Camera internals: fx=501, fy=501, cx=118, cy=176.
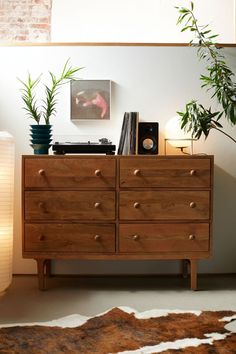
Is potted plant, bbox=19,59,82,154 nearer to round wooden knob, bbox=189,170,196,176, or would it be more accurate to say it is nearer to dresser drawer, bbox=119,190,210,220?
dresser drawer, bbox=119,190,210,220

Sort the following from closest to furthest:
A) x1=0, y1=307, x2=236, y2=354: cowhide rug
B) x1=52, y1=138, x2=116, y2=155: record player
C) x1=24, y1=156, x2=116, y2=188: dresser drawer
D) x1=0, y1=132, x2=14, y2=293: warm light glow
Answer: x1=0, y1=307, x2=236, y2=354: cowhide rug → x1=0, y1=132, x2=14, y2=293: warm light glow → x1=24, y1=156, x2=116, y2=188: dresser drawer → x1=52, y1=138, x2=116, y2=155: record player

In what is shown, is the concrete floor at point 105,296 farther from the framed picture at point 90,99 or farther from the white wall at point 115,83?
the framed picture at point 90,99

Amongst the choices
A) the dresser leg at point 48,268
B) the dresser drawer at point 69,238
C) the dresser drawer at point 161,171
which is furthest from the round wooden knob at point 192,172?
the dresser leg at point 48,268

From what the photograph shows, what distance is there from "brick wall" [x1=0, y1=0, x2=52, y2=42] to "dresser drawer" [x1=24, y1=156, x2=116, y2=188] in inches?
63.0

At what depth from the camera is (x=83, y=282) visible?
3.45m

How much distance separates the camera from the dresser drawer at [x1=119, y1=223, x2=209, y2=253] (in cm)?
314

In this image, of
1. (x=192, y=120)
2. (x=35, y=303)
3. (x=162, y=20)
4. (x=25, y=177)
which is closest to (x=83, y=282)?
(x=35, y=303)

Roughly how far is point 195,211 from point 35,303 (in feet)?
3.68

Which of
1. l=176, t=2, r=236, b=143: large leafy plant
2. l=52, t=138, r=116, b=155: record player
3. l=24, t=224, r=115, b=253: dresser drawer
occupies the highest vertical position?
l=176, t=2, r=236, b=143: large leafy plant

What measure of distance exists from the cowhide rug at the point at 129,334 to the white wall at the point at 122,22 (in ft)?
7.99

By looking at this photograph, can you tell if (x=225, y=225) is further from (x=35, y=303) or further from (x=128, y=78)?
(x=35, y=303)

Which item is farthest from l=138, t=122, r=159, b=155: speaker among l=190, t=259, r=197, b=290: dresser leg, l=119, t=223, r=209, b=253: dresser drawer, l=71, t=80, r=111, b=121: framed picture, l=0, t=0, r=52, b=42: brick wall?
l=0, t=0, r=52, b=42: brick wall

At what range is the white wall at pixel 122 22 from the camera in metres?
4.21

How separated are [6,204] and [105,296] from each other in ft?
2.71
